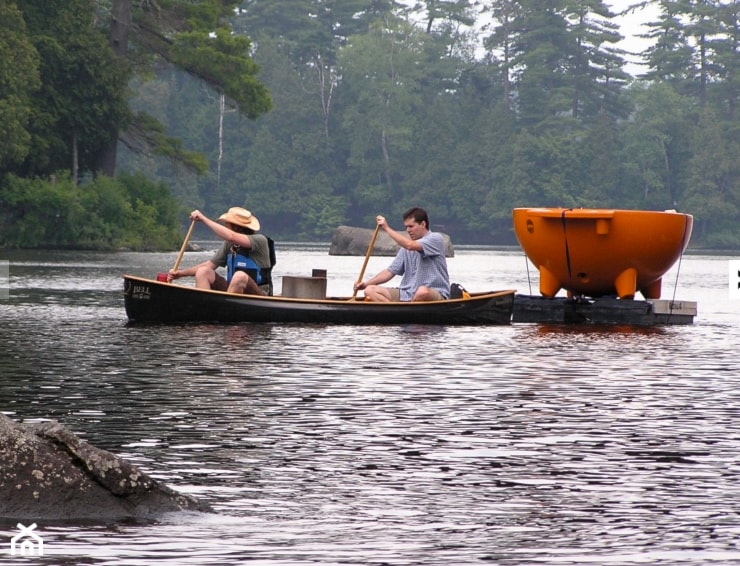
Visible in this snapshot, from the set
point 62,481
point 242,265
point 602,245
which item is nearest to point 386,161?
point 602,245

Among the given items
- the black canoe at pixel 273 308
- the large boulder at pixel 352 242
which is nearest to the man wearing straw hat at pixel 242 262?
the black canoe at pixel 273 308

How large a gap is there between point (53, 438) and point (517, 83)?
369ft

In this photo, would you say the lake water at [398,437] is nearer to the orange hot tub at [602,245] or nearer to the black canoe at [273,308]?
the black canoe at [273,308]

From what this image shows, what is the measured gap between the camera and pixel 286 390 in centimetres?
1302

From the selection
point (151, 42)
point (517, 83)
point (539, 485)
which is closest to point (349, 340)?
point (539, 485)

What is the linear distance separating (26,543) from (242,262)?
13689 mm

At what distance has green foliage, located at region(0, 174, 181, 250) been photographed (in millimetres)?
54875

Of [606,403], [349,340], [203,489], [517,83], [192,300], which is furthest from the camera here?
[517,83]

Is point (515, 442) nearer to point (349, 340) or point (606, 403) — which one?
point (606, 403)

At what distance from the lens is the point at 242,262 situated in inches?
804

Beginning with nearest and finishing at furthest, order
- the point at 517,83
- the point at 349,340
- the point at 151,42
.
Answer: the point at 349,340 < the point at 151,42 < the point at 517,83

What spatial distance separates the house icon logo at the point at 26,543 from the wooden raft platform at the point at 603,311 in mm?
15906

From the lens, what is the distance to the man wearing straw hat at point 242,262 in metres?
20.1

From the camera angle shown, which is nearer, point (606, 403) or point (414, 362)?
point (606, 403)
